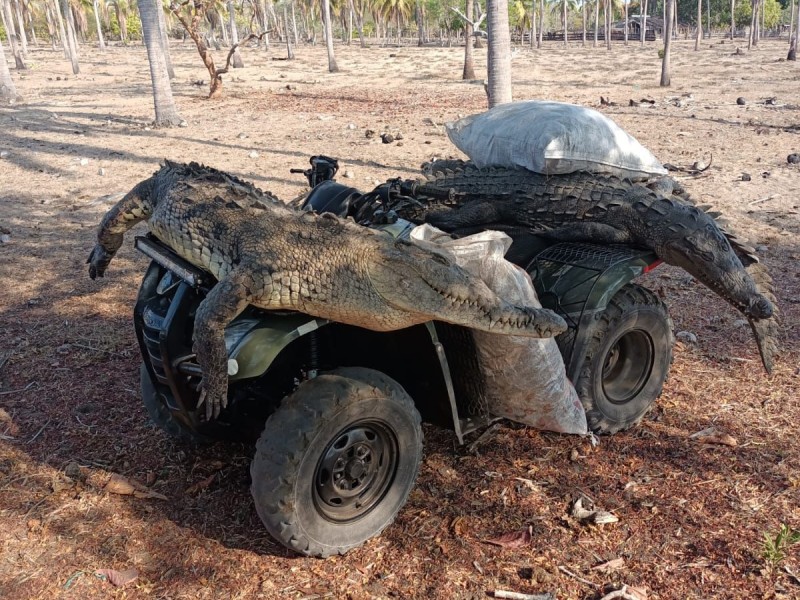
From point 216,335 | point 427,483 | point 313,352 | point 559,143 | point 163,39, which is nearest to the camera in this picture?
point 216,335

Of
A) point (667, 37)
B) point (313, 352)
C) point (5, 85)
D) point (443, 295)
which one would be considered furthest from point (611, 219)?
point (5, 85)

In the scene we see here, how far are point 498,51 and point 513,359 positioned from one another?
26.6ft

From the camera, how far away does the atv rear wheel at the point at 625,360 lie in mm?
3619

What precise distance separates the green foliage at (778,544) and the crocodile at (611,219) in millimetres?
1532

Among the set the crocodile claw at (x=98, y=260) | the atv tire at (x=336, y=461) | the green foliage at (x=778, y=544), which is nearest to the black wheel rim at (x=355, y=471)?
the atv tire at (x=336, y=461)

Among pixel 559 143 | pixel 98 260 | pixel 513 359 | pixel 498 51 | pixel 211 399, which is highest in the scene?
pixel 498 51

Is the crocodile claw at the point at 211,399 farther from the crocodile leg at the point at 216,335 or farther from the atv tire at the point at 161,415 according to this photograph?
the atv tire at the point at 161,415

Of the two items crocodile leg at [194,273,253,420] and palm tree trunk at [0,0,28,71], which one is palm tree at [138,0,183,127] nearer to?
crocodile leg at [194,273,253,420]

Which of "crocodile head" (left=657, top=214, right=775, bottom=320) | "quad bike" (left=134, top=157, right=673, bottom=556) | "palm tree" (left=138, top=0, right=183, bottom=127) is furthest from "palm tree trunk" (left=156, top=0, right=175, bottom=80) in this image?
"crocodile head" (left=657, top=214, right=775, bottom=320)

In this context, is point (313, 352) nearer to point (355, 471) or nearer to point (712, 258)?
point (355, 471)

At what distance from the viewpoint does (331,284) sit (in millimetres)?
2760

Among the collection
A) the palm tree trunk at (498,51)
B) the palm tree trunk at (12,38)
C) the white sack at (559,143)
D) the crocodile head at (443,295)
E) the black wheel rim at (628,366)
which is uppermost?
the palm tree trunk at (12,38)

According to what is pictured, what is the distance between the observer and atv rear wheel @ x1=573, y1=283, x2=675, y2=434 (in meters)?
3.62

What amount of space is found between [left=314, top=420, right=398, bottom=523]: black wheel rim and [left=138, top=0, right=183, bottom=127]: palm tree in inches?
523
